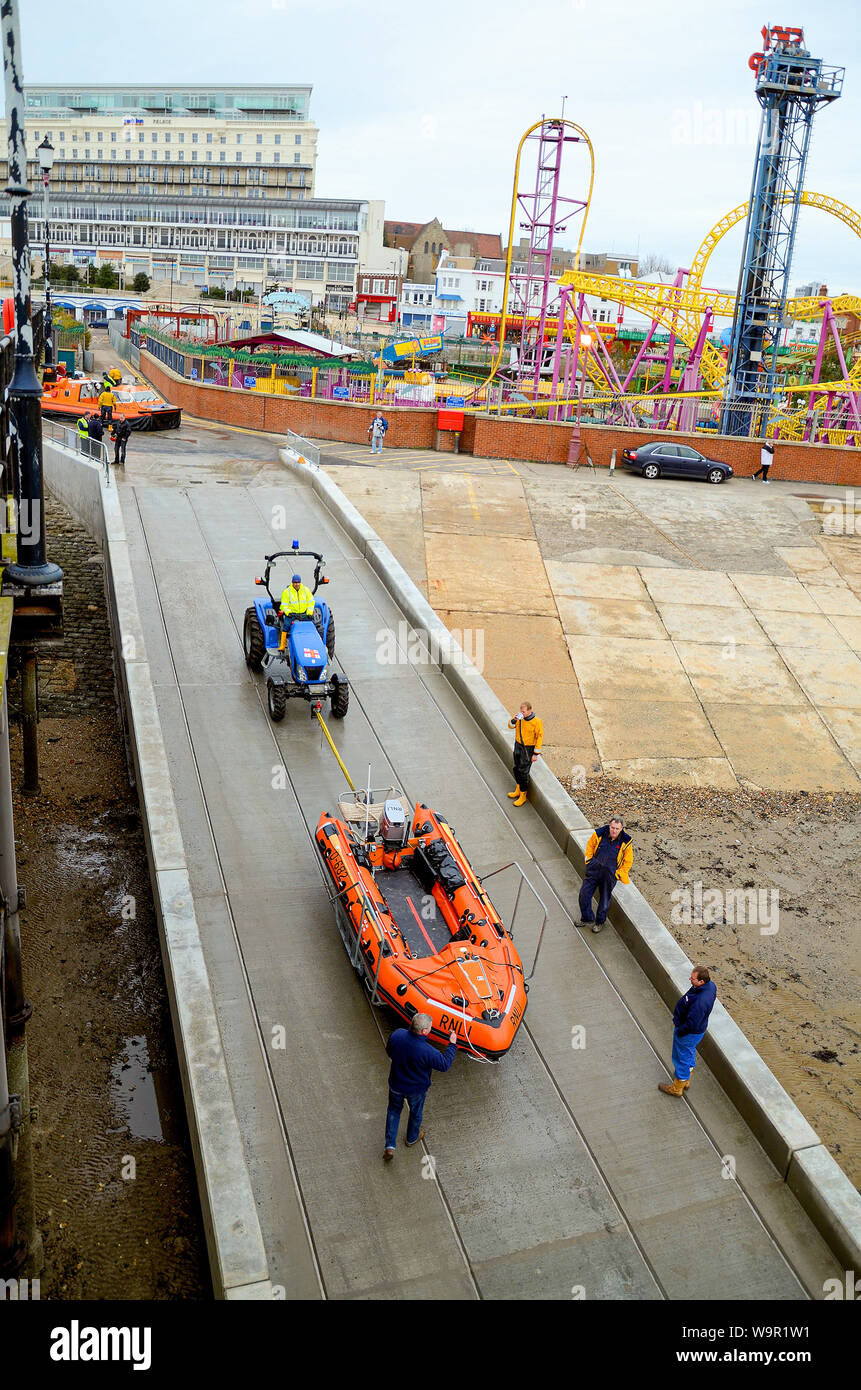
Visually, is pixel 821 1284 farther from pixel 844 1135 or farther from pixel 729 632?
pixel 729 632

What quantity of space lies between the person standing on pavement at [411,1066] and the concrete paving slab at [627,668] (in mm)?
10489

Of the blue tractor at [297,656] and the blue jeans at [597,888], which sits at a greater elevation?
the blue tractor at [297,656]

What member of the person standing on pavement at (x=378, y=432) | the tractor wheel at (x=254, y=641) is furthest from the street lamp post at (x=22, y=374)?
the person standing on pavement at (x=378, y=432)

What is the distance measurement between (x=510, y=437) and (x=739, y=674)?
14.8m

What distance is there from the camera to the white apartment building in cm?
12044

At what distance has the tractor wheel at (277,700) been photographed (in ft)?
46.1

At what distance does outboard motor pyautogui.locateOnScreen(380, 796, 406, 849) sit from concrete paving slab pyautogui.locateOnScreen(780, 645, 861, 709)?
10.5 m

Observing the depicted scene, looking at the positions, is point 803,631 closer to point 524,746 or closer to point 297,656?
point 524,746

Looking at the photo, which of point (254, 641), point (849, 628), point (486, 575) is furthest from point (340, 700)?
point (849, 628)

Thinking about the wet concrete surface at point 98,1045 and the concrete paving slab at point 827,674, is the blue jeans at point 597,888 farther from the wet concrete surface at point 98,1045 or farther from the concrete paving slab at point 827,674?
the concrete paving slab at point 827,674

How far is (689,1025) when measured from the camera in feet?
28.8

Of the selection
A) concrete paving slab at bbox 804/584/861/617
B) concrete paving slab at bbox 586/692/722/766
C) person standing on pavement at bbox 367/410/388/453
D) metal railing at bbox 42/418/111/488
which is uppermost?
person standing on pavement at bbox 367/410/388/453

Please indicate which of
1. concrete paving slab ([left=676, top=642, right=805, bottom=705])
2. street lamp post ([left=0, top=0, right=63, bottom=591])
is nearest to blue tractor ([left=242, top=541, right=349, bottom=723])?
street lamp post ([left=0, top=0, right=63, bottom=591])

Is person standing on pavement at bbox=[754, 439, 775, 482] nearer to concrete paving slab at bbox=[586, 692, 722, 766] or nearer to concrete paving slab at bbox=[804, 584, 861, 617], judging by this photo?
concrete paving slab at bbox=[804, 584, 861, 617]
